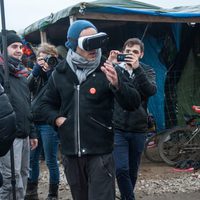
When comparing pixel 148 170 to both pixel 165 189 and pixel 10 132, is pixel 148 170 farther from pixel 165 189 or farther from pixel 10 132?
pixel 10 132

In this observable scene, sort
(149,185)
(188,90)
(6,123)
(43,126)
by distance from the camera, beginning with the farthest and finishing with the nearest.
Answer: (188,90) < (149,185) < (43,126) < (6,123)

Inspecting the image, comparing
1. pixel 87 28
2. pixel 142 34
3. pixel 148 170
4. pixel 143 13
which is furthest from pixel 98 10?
pixel 87 28

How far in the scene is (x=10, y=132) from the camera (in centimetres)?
262

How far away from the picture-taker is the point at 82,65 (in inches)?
130

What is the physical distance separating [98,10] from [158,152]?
2871mm

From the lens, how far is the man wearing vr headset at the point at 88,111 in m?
3.21

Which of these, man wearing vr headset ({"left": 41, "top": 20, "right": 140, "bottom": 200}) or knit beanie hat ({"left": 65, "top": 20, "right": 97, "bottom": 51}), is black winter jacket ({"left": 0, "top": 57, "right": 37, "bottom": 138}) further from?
knit beanie hat ({"left": 65, "top": 20, "right": 97, "bottom": 51})

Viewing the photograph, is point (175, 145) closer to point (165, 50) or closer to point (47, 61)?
point (165, 50)

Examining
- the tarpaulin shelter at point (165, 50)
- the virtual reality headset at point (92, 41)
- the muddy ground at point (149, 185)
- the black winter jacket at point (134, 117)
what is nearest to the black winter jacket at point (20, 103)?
the black winter jacket at point (134, 117)

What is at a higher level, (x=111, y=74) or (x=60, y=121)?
(x=111, y=74)

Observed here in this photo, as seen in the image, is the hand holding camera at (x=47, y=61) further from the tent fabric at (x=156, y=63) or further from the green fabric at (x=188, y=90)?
the green fabric at (x=188, y=90)

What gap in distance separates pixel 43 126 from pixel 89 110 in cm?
192

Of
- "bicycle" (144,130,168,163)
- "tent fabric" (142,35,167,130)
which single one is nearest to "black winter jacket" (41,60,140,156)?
"bicycle" (144,130,168,163)

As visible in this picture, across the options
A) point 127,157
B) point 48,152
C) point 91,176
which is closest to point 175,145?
point 48,152
